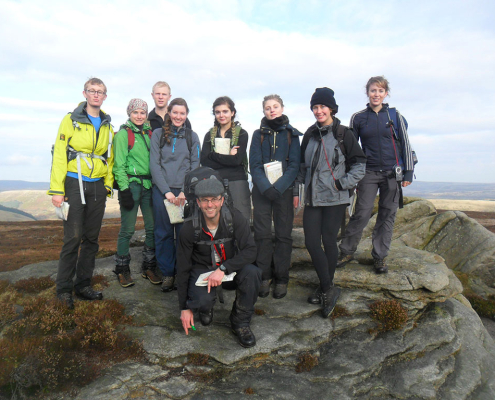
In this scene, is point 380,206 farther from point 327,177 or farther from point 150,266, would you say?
point 150,266

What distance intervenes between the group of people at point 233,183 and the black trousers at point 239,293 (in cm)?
2

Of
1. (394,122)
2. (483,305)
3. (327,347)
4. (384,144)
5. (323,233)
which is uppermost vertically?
(394,122)

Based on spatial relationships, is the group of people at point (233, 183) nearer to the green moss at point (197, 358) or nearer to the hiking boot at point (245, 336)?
the hiking boot at point (245, 336)

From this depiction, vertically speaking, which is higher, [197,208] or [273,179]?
[273,179]

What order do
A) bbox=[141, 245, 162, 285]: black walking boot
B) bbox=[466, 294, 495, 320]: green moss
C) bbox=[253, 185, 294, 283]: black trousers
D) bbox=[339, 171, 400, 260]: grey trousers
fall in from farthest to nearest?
bbox=[466, 294, 495, 320]: green moss
bbox=[141, 245, 162, 285]: black walking boot
bbox=[339, 171, 400, 260]: grey trousers
bbox=[253, 185, 294, 283]: black trousers

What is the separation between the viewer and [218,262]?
18.9 ft

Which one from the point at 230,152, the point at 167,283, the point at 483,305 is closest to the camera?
the point at 230,152

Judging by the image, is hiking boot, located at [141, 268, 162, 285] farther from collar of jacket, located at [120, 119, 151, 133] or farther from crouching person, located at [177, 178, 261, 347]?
collar of jacket, located at [120, 119, 151, 133]

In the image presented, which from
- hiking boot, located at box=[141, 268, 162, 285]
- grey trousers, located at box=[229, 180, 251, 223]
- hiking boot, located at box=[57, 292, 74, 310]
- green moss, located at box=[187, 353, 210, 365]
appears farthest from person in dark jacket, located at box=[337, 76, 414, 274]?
hiking boot, located at box=[57, 292, 74, 310]

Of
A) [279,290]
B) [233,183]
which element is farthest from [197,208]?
[279,290]

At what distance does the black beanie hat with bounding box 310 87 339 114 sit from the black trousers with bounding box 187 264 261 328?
11.5 ft

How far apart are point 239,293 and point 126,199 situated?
3385mm

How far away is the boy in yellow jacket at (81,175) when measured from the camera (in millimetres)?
6129

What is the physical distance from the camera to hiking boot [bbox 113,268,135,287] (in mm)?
7803
